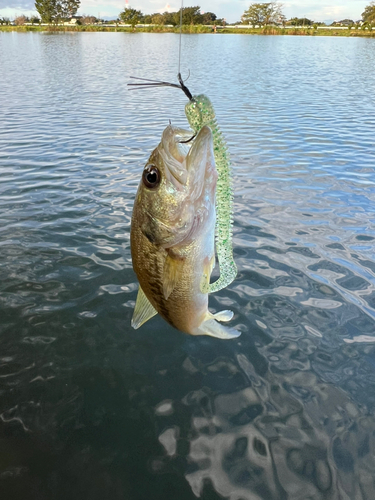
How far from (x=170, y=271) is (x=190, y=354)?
2.23 m

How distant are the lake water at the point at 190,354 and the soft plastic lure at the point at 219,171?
178 cm

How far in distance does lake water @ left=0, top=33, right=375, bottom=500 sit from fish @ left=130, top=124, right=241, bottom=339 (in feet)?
5.15

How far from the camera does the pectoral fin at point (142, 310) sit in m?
2.71

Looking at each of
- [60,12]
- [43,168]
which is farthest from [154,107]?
[60,12]

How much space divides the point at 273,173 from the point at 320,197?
1.77 metres

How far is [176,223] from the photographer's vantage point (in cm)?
221

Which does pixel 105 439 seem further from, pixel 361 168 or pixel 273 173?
pixel 361 168

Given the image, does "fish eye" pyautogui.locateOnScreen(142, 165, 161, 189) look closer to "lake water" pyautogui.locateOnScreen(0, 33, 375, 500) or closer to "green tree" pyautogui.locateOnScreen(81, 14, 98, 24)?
"lake water" pyautogui.locateOnScreen(0, 33, 375, 500)

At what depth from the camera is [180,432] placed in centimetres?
353

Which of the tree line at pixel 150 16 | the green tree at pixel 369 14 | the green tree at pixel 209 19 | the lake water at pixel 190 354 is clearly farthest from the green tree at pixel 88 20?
the lake water at pixel 190 354

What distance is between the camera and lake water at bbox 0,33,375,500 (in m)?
3.21

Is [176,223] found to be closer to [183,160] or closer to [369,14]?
[183,160]

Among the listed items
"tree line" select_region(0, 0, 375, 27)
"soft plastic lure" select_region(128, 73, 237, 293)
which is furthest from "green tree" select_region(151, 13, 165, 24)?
"soft plastic lure" select_region(128, 73, 237, 293)

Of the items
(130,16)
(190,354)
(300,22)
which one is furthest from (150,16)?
(190,354)
